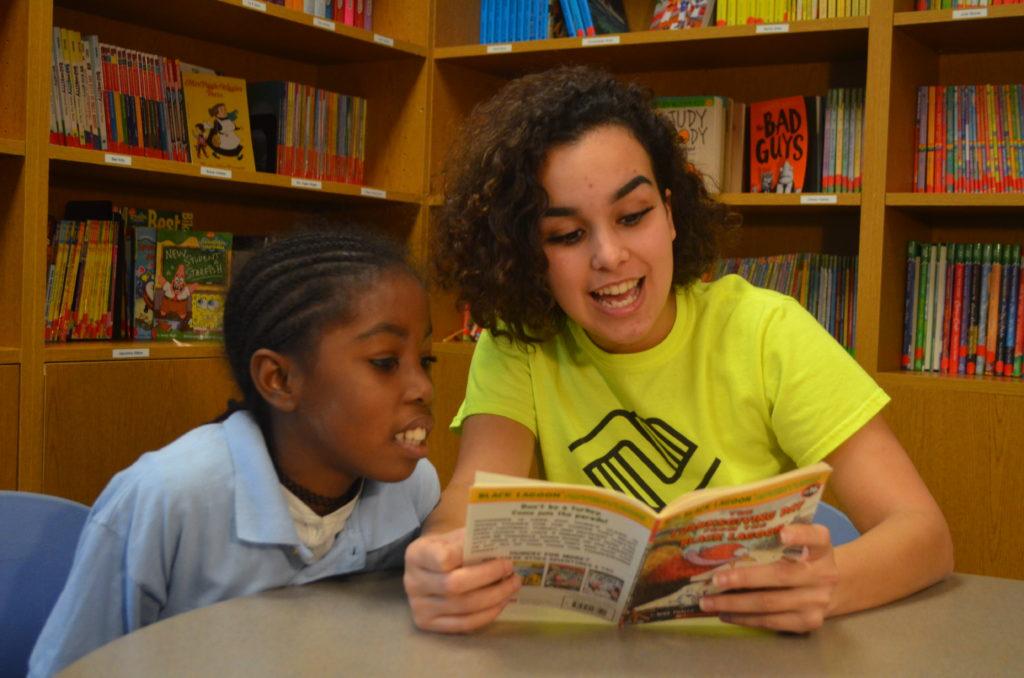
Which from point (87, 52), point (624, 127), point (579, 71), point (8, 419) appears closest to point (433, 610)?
point (624, 127)

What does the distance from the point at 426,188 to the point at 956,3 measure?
1.44 m

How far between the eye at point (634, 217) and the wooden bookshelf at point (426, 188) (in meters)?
0.83

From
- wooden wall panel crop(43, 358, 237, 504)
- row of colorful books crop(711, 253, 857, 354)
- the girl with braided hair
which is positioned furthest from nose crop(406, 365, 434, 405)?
row of colorful books crop(711, 253, 857, 354)

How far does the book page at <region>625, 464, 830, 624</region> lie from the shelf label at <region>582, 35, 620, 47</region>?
206 cm

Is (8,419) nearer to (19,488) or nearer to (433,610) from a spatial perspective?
(19,488)

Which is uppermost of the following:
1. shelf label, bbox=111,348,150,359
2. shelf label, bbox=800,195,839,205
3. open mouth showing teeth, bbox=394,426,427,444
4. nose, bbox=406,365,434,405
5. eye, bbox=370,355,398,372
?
shelf label, bbox=800,195,839,205

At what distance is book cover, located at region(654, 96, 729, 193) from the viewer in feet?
9.09

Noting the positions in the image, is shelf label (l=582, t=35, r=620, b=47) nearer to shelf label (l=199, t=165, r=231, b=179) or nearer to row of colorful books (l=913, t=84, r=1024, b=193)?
row of colorful books (l=913, t=84, r=1024, b=193)

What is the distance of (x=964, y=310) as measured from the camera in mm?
2559

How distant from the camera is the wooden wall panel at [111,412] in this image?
2271 mm

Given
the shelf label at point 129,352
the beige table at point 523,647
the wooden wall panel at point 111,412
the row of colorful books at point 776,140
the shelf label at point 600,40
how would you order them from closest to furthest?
the beige table at point 523,647 → the wooden wall panel at point 111,412 → the shelf label at point 129,352 → the row of colorful books at point 776,140 → the shelf label at point 600,40

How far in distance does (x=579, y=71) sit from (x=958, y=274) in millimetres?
1512

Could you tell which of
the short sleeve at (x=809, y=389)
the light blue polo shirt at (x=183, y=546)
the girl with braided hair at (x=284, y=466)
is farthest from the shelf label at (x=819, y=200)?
the light blue polo shirt at (x=183, y=546)

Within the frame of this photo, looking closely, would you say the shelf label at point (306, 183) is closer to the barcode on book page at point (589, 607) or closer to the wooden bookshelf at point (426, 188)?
the wooden bookshelf at point (426, 188)
